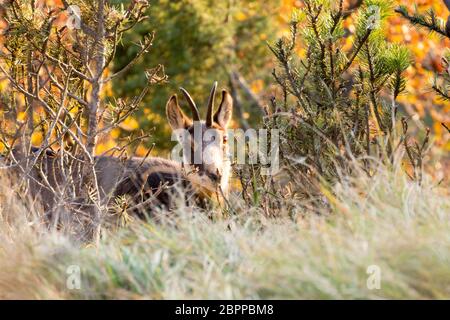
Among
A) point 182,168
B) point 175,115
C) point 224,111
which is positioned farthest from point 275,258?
point 224,111

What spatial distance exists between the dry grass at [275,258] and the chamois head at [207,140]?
4306 mm

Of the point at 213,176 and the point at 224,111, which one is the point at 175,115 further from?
the point at 213,176

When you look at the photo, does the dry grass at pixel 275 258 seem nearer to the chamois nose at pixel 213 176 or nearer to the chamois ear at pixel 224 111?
the chamois nose at pixel 213 176

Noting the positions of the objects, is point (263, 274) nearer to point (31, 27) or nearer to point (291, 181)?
point (291, 181)

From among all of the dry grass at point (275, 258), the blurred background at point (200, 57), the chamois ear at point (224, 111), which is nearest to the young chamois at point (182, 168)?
the chamois ear at point (224, 111)

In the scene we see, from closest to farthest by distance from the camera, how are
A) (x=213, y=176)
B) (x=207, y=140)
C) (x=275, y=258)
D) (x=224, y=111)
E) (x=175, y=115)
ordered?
(x=275, y=258)
(x=213, y=176)
(x=207, y=140)
(x=175, y=115)
(x=224, y=111)

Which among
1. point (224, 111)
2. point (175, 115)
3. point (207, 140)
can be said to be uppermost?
point (224, 111)

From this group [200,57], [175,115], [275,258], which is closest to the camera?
[275,258]

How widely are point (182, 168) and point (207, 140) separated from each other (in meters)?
0.66

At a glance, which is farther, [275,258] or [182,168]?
[182,168]

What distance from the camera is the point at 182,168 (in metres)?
10.9

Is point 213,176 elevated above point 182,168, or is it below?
below

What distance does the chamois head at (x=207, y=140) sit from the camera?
10867mm
